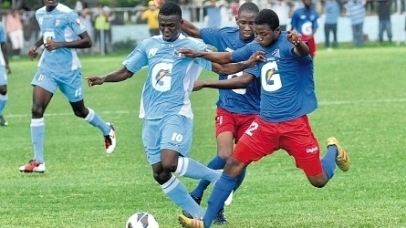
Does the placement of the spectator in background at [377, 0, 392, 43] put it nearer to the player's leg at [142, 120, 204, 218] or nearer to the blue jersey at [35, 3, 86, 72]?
the blue jersey at [35, 3, 86, 72]

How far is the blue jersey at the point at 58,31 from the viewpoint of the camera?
15531 mm

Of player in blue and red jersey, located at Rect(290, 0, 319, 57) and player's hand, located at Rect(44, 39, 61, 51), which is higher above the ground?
player's hand, located at Rect(44, 39, 61, 51)

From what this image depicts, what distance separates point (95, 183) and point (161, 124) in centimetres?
337

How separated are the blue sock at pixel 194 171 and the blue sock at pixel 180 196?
0.13 meters

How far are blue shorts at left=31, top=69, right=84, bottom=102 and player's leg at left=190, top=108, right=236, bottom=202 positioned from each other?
14.4 feet

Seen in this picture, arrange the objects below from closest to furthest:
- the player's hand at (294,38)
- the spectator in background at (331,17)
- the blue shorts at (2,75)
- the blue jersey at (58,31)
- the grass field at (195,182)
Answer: the player's hand at (294,38)
the grass field at (195,182)
the blue jersey at (58,31)
the blue shorts at (2,75)
the spectator in background at (331,17)

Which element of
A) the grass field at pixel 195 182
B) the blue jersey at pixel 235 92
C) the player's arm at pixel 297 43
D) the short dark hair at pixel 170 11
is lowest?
the grass field at pixel 195 182

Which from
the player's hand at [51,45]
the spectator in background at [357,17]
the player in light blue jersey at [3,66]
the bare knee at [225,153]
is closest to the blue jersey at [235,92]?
the bare knee at [225,153]

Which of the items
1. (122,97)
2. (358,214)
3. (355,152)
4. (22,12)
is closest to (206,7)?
(22,12)

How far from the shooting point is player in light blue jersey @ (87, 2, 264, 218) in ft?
34.1

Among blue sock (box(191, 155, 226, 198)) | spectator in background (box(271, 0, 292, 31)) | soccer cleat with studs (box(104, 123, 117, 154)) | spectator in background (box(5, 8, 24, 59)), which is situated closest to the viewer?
blue sock (box(191, 155, 226, 198))

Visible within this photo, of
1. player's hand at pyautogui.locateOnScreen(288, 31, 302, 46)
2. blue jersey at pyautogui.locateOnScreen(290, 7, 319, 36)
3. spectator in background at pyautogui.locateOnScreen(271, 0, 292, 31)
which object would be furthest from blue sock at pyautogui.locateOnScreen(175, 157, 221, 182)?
spectator in background at pyautogui.locateOnScreen(271, 0, 292, 31)

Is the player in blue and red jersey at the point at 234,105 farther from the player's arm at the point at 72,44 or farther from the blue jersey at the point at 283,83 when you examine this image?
the player's arm at the point at 72,44

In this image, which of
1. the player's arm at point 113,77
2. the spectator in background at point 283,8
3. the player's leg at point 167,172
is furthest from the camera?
the spectator in background at point 283,8
